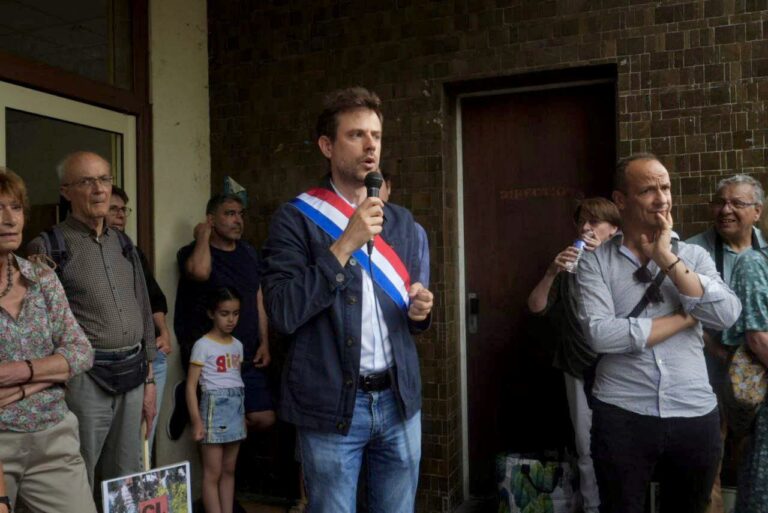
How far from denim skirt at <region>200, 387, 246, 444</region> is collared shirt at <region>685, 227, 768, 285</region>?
2.67 m

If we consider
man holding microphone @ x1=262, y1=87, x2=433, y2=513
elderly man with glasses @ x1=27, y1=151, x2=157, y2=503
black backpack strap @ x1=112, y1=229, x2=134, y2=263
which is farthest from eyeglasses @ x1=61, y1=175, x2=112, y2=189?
man holding microphone @ x1=262, y1=87, x2=433, y2=513

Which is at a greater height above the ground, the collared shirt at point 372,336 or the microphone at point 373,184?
the microphone at point 373,184

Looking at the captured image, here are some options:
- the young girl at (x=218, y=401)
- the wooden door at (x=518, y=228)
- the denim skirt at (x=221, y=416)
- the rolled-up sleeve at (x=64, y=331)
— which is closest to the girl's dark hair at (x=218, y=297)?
the young girl at (x=218, y=401)

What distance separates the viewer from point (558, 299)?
3775 mm

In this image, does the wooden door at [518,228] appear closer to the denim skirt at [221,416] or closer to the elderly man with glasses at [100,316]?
the denim skirt at [221,416]

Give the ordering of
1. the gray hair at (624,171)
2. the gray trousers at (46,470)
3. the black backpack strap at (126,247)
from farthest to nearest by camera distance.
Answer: the black backpack strap at (126,247)
the gray hair at (624,171)
the gray trousers at (46,470)

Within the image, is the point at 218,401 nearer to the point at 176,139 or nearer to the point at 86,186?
the point at 86,186

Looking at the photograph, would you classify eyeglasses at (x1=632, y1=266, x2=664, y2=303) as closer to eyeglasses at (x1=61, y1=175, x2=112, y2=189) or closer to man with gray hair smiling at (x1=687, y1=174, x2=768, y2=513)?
man with gray hair smiling at (x1=687, y1=174, x2=768, y2=513)

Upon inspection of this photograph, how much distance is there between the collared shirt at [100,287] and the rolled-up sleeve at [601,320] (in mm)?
2026

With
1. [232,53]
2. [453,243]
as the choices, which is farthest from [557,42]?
[232,53]

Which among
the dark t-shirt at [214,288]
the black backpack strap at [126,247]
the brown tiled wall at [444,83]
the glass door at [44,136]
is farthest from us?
the dark t-shirt at [214,288]

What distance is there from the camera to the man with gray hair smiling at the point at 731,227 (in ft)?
Answer: 11.1

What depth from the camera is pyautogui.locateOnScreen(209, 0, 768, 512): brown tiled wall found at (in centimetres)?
367

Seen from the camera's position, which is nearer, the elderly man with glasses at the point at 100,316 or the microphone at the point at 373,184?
the microphone at the point at 373,184
